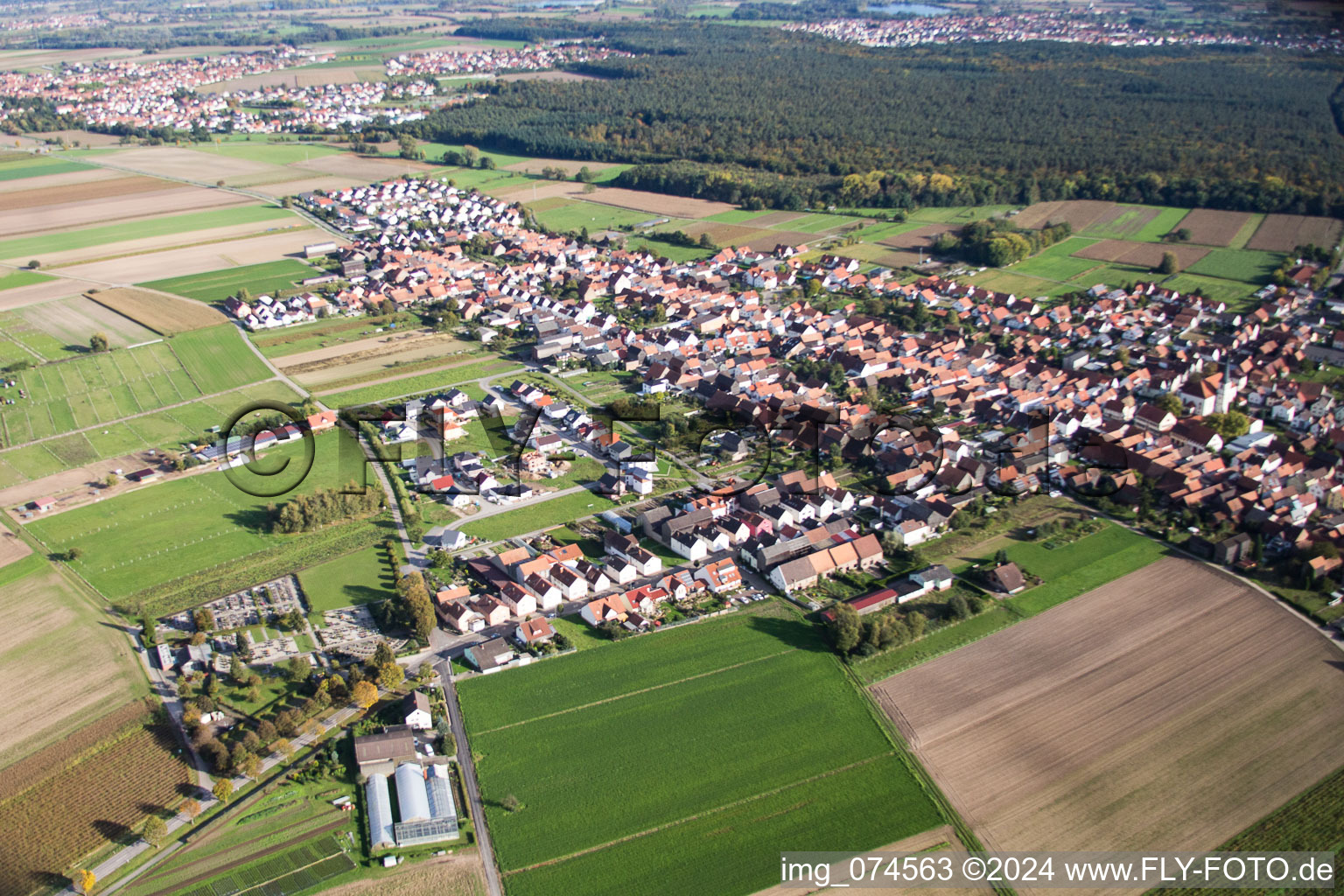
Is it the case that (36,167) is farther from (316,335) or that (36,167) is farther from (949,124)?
(949,124)

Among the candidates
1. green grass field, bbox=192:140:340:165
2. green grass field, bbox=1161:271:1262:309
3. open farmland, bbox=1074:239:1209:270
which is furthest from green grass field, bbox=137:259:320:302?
green grass field, bbox=1161:271:1262:309

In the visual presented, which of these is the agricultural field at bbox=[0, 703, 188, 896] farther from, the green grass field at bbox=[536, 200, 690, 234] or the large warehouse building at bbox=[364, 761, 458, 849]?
the green grass field at bbox=[536, 200, 690, 234]

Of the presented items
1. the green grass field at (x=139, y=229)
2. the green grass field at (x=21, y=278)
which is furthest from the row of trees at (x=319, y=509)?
the green grass field at (x=139, y=229)

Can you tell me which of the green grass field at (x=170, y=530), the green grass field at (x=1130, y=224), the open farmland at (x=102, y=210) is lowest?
the green grass field at (x=1130, y=224)

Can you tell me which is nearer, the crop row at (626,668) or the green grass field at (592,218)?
the crop row at (626,668)

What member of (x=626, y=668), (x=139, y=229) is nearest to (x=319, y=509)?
(x=626, y=668)

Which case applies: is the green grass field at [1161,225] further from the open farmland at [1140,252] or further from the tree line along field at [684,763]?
the tree line along field at [684,763]
